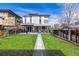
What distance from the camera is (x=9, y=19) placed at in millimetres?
8875

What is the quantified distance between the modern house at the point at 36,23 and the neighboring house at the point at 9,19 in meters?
0.26

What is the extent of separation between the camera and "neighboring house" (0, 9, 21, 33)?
8672 millimetres

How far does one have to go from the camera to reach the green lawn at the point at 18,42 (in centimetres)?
843

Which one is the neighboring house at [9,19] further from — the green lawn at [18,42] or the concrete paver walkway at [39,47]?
the concrete paver walkway at [39,47]

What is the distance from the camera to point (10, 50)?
313 inches

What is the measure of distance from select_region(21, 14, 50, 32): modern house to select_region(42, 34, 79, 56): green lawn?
35 cm

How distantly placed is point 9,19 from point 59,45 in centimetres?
185

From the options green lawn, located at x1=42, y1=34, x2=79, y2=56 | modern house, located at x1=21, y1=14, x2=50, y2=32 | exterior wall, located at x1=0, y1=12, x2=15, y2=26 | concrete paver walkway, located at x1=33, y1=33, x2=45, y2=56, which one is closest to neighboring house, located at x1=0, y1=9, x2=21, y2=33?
exterior wall, located at x1=0, y1=12, x2=15, y2=26

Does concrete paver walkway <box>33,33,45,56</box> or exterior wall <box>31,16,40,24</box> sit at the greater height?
exterior wall <box>31,16,40,24</box>

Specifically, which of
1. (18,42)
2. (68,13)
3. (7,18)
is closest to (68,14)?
(68,13)

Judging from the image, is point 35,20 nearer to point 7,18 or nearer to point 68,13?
point 7,18

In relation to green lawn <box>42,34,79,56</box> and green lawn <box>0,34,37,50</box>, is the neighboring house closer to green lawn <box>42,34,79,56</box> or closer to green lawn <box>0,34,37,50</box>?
green lawn <box>0,34,37,50</box>

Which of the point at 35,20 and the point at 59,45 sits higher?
the point at 35,20

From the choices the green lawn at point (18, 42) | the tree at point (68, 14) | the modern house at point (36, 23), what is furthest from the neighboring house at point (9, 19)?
the tree at point (68, 14)
